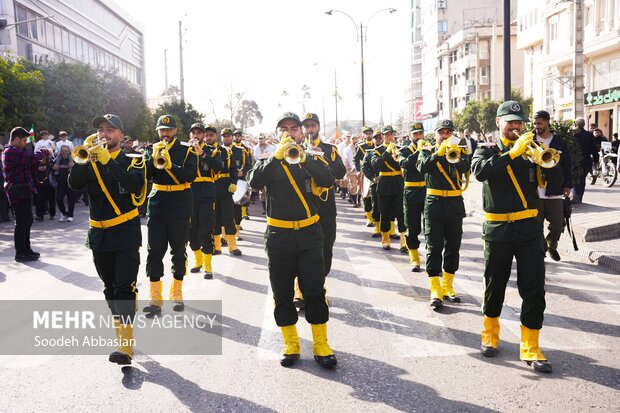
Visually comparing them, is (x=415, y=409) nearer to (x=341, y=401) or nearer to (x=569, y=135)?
(x=341, y=401)

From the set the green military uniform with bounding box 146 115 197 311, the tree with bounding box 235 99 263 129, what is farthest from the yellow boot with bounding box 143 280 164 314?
the tree with bounding box 235 99 263 129

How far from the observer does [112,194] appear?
527cm

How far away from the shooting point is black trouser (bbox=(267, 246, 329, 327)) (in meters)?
5.20

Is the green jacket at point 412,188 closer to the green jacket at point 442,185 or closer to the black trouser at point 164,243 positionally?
the green jacket at point 442,185

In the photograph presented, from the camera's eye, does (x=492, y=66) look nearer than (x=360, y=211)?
No

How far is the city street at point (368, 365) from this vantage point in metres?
4.36

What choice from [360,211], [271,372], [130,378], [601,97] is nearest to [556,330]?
[271,372]

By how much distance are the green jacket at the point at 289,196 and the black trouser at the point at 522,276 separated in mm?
1525

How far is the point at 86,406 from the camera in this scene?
14.3 feet

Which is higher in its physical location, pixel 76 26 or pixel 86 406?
pixel 76 26

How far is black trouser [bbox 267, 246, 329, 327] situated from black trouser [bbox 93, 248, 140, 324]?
1215 millimetres

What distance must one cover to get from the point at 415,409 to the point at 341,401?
0.54 meters

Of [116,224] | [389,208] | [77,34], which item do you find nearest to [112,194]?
[116,224]

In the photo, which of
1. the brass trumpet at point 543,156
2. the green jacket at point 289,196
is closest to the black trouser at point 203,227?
the green jacket at point 289,196
